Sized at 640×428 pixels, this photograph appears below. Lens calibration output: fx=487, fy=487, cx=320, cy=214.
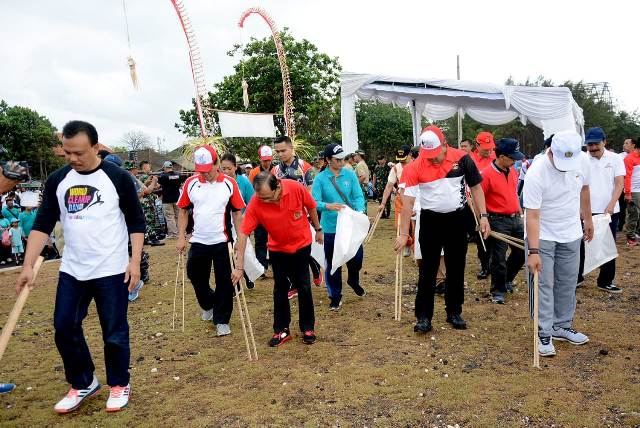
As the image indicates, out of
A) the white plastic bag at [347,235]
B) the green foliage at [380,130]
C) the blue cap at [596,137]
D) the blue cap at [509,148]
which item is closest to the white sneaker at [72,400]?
the white plastic bag at [347,235]

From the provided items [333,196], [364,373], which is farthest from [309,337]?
[333,196]

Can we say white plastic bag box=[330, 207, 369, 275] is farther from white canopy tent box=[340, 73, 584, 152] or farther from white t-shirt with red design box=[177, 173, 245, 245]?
white canopy tent box=[340, 73, 584, 152]

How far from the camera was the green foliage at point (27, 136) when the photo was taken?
39.0m

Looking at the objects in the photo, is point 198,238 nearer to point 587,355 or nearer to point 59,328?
point 59,328

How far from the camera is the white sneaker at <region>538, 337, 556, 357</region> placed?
→ 435 cm

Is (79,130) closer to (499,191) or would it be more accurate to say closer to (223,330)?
(223,330)

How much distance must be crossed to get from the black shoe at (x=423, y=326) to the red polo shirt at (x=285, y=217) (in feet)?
4.80

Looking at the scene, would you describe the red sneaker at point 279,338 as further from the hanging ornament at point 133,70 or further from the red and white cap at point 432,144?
the hanging ornament at point 133,70

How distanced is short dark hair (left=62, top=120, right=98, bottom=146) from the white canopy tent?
9102mm

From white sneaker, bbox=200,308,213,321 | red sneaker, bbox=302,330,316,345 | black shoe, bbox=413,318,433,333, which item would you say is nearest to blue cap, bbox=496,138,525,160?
black shoe, bbox=413,318,433,333

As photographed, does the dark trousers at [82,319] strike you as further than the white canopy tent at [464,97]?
No

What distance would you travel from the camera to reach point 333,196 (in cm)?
604

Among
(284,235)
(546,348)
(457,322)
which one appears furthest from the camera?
(457,322)

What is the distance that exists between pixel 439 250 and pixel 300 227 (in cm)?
144
